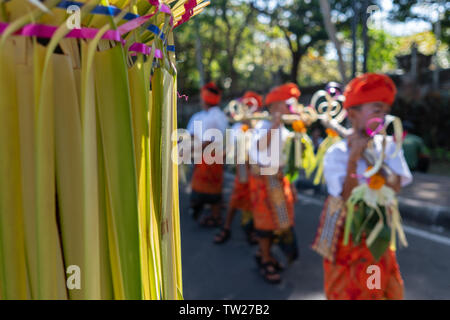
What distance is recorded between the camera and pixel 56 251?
20.9 inches

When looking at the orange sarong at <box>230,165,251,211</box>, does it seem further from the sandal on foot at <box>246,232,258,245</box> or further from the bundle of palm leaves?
the bundle of palm leaves

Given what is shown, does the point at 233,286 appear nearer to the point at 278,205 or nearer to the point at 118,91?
the point at 278,205

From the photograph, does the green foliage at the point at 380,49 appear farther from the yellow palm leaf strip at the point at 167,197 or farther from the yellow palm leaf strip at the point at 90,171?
the yellow palm leaf strip at the point at 90,171

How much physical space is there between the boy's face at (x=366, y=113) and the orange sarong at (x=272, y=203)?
110 cm

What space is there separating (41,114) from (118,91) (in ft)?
0.37

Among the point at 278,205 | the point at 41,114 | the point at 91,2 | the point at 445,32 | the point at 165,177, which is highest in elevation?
the point at 445,32

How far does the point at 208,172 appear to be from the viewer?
467 cm

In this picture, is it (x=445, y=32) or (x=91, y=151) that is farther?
(x=445, y=32)

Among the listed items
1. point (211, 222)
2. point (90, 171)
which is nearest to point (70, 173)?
point (90, 171)

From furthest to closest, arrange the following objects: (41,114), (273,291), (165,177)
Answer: (273,291)
(165,177)
(41,114)

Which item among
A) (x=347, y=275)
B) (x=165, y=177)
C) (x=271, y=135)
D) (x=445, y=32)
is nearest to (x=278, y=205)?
(x=271, y=135)

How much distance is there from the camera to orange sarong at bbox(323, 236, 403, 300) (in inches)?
75.9

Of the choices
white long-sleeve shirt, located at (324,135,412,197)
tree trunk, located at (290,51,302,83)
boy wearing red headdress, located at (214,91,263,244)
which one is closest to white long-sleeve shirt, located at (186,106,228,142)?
boy wearing red headdress, located at (214,91,263,244)

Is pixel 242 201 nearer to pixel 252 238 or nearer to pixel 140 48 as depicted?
pixel 252 238
